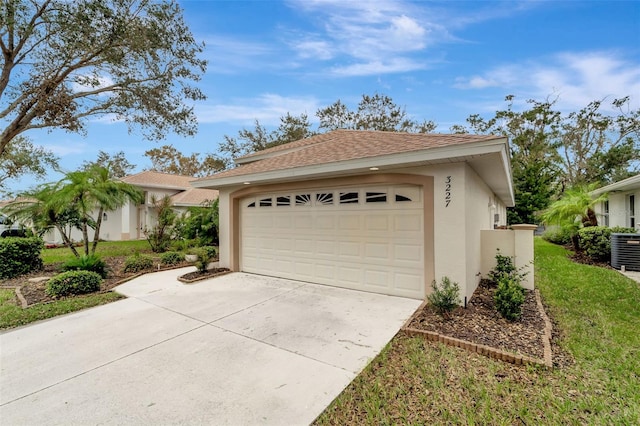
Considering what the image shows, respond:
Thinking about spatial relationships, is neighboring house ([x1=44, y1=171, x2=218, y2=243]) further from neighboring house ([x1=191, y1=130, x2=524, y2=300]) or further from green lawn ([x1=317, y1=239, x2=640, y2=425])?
green lawn ([x1=317, y1=239, x2=640, y2=425])

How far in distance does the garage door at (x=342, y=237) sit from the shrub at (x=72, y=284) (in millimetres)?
3539

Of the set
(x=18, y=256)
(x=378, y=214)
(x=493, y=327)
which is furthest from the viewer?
(x=18, y=256)

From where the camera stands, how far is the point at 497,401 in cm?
263

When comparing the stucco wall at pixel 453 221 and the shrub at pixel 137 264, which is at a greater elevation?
the stucco wall at pixel 453 221

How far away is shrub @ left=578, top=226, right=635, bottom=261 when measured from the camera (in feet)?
31.8

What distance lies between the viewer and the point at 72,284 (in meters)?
6.27

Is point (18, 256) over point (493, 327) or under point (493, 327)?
over

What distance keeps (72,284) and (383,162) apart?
7127mm

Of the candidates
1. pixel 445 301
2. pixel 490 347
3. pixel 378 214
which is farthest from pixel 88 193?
pixel 490 347

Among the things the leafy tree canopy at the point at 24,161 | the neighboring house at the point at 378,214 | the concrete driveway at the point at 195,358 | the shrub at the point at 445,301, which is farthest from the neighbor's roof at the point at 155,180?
the shrub at the point at 445,301

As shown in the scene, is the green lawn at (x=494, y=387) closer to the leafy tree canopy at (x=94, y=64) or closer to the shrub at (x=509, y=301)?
the shrub at (x=509, y=301)

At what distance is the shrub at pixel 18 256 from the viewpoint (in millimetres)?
8203

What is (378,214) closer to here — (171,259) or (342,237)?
(342,237)

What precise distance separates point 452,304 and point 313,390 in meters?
2.64
